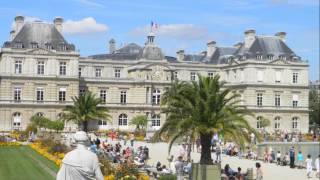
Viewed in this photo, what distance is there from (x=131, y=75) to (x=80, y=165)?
74.0m

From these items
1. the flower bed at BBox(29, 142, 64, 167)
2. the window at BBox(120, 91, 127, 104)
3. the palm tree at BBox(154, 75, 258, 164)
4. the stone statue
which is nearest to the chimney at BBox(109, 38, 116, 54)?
the window at BBox(120, 91, 127, 104)

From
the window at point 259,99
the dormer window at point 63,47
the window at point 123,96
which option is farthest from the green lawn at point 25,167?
the window at point 259,99

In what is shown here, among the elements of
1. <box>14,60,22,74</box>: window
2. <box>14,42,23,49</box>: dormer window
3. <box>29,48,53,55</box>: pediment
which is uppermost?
<box>14,42,23,49</box>: dormer window

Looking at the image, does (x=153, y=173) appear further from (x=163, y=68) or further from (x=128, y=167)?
(x=163, y=68)

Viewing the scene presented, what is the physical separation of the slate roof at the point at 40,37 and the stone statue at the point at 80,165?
215 feet

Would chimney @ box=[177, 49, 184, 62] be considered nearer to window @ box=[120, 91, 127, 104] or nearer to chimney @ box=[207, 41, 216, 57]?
chimney @ box=[207, 41, 216, 57]

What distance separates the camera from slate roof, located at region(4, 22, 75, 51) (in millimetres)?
71875

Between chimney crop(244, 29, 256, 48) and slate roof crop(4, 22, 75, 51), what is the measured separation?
24.2 metres

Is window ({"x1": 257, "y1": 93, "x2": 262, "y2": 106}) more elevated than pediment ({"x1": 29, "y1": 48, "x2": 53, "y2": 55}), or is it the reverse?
pediment ({"x1": 29, "y1": 48, "x2": 53, "y2": 55})

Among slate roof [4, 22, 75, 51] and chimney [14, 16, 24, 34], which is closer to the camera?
slate roof [4, 22, 75, 51]

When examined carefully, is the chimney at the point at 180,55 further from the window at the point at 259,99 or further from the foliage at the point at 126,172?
the foliage at the point at 126,172

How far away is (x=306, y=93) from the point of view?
83.9 m

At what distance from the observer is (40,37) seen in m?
72.6

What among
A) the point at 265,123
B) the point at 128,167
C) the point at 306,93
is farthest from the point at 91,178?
the point at 306,93
